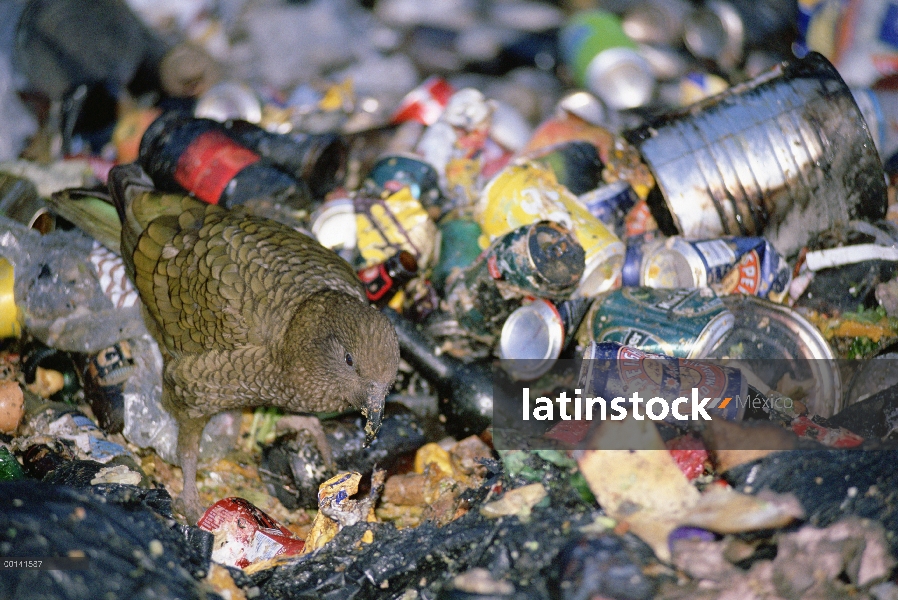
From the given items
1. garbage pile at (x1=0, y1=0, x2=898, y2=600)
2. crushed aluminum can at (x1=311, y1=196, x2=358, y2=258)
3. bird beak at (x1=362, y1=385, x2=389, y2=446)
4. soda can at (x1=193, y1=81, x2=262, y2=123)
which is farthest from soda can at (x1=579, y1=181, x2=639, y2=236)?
soda can at (x1=193, y1=81, x2=262, y2=123)

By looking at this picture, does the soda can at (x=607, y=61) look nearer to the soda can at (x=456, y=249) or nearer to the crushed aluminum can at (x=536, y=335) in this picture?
the soda can at (x=456, y=249)

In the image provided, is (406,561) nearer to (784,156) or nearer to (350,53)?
(784,156)

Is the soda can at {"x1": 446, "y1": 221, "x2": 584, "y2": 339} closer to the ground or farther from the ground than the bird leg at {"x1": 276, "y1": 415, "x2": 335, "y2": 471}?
farther from the ground

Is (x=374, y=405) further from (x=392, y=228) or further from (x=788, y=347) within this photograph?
(x=788, y=347)

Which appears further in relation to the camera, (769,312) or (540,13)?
(540,13)

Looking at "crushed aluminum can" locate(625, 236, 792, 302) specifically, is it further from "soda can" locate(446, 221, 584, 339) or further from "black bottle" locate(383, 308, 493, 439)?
"black bottle" locate(383, 308, 493, 439)

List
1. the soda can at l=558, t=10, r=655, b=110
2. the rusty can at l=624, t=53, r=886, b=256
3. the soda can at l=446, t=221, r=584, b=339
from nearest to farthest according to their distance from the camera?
the soda can at l=446, t=221, r=584, b=339
the rusty can at l=624, t=53, r=886, b=256
the soda can at l=558, t=10, r=655, b=110

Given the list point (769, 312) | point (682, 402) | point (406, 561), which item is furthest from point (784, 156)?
point (406, 561)
